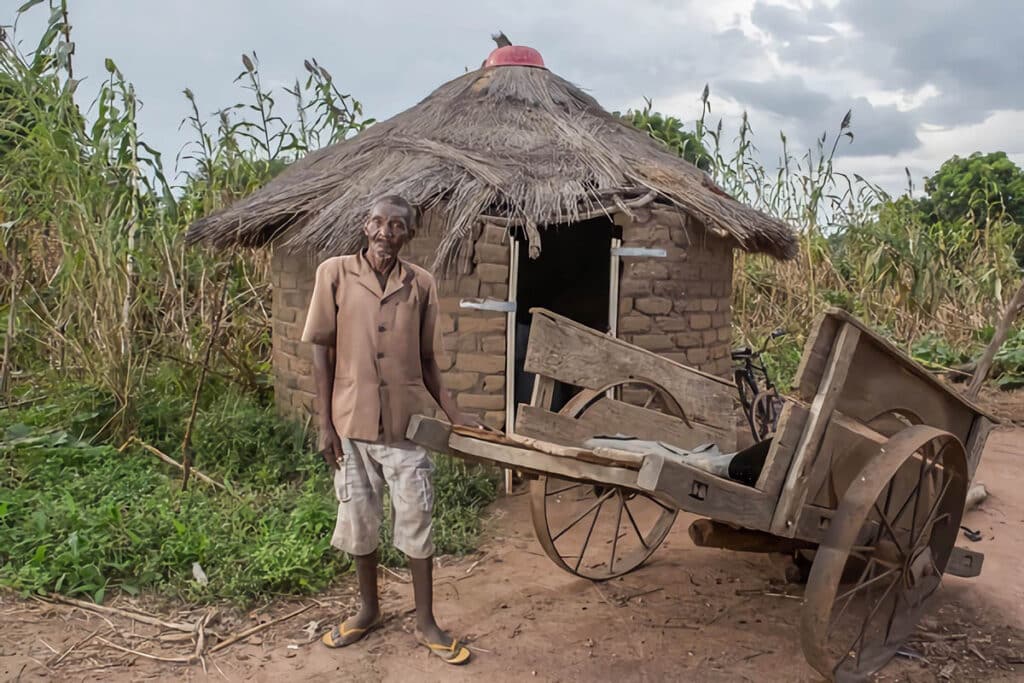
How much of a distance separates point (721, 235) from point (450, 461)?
2280 millimetres

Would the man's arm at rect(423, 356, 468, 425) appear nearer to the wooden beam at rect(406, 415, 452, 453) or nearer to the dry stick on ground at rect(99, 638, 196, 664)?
the wooden beam at rect(406, 415, 452, 453)

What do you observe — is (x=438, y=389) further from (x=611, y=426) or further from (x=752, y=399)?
(x=752, y=399)

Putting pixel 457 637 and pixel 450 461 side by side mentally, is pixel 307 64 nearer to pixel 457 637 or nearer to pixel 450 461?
pixel 450 461

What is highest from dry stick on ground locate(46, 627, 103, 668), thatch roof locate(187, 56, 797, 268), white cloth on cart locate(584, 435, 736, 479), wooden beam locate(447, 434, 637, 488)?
thatch roof locate(187, 56, 797, 268)

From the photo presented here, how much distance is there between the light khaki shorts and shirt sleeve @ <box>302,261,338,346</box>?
0.40 meters

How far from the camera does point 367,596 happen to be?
3336 mm

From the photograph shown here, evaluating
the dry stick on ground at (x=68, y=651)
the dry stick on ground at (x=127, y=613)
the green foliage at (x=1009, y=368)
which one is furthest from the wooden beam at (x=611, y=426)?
the green foliage at (x=1009, y=368)

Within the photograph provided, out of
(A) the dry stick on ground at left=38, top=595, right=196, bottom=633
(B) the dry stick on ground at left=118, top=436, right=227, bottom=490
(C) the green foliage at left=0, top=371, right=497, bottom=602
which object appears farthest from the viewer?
(B) the dry stick on ground at left=118, top=436, right=227, bottom=490

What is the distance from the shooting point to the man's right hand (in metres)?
3.06

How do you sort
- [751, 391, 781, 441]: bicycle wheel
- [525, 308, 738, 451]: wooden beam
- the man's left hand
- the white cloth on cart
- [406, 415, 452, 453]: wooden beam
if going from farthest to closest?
[751, 391, 781, 441]: bicycle wheel < [525, 308, 738, 451]: wooden beam < the man's left hand < the white cloth on cart < [406, 415, 452, 453]: wooden beam

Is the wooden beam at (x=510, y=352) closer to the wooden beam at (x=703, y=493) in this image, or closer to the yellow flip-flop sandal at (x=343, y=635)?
the yellow flip-flop sandal at (x=343, y=635)

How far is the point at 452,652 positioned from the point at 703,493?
4.10ft

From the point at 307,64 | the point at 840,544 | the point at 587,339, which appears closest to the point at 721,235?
the point at 587,339

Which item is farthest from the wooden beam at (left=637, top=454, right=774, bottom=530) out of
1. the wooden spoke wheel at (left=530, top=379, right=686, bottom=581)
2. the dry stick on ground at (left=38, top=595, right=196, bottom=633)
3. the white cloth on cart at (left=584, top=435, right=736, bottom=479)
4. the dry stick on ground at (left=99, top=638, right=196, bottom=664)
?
the dry stick on ground at (left=38, top=595, right=196, bottom=633)
